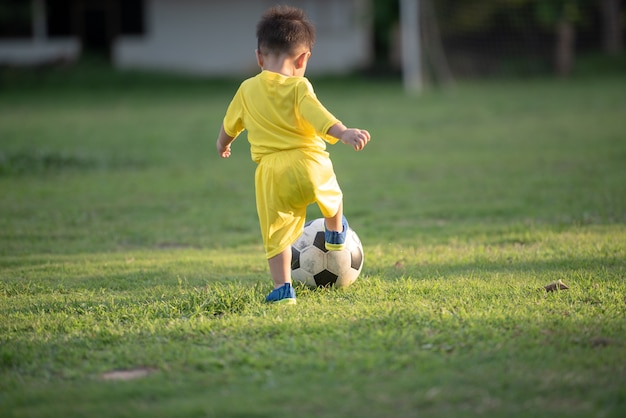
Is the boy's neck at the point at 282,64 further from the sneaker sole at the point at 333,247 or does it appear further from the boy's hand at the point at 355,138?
the sneaker sole at the point at 333,247

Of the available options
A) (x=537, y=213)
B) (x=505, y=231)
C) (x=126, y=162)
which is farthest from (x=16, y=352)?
(x=126, y=162)

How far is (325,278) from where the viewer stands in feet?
15.5

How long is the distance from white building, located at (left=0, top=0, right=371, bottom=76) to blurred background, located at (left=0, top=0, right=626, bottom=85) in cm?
4

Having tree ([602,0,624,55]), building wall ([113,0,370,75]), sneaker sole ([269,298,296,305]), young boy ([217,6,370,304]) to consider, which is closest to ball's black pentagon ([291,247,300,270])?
young boy ([217,6,370,304])

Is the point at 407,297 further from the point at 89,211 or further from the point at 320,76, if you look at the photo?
the point at 320,76

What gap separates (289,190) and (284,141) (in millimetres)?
272

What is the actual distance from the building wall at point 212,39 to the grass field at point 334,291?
56.0 feet

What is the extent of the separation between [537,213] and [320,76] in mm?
20025

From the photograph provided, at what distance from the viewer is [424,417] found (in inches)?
114

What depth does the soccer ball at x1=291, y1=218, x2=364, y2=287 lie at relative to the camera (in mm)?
4703

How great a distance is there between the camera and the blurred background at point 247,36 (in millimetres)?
24906

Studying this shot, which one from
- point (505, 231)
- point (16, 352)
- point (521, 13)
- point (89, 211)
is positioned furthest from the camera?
point (521, 13)

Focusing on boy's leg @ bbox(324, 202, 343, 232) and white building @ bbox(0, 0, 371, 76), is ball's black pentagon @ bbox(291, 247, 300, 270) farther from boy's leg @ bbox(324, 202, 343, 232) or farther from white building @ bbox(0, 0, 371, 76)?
white building @ bbox(0, 0, 371, 76)

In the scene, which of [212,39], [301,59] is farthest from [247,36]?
[301,59]
